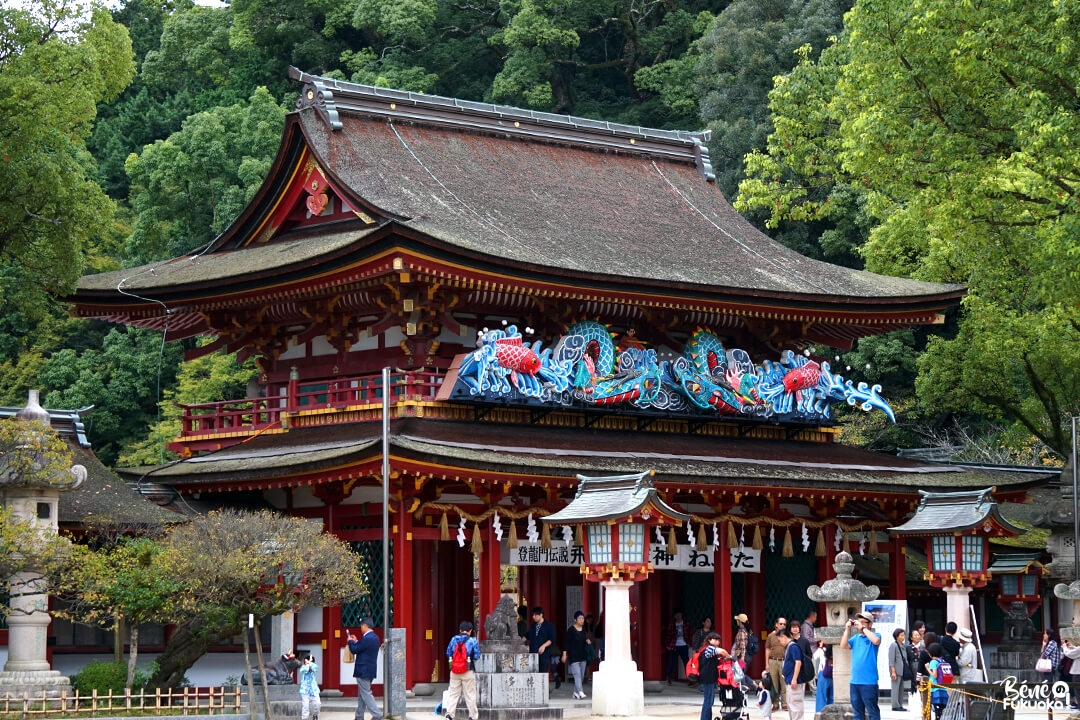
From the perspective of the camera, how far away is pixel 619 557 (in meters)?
29.6

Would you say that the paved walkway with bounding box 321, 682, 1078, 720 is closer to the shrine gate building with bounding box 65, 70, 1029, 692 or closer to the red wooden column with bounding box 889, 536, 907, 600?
the shrine gate building with bounding box 65, 70, 1029, 692

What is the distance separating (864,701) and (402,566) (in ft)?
34.6

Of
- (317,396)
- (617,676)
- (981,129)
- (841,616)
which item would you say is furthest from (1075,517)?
(317,396)

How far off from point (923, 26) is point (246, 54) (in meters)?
43.9

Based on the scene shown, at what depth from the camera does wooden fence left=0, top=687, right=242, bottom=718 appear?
85.3 feet

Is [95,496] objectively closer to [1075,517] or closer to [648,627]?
[648,627]

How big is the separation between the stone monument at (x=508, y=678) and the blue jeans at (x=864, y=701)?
544cm

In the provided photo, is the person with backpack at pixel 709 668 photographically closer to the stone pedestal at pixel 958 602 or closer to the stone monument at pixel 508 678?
the stone monument at pixel 508 678

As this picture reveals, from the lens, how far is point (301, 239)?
36719mm

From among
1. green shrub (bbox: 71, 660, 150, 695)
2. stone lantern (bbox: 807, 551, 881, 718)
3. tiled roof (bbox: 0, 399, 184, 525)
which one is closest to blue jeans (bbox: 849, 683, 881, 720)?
stone lantern (bbox: 807, 551, 881, 718)

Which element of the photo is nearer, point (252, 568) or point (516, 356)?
point (252, 568)

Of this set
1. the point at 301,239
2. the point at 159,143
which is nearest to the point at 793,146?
the point at 301,239

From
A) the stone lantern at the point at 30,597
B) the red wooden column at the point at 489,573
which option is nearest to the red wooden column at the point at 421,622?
the red wooden column at the point at 489,573

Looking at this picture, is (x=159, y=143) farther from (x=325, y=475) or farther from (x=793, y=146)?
(x=325, y=475)
